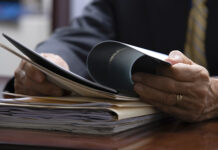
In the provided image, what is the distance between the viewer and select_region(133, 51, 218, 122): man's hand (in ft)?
1.92

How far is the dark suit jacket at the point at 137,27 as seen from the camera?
3.63ft

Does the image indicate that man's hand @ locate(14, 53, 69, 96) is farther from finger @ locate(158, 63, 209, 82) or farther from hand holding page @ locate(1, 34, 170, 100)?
finger @ locate(158, 63, 209, 82)

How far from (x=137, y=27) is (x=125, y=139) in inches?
34.3

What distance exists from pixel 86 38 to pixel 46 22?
4.94ft

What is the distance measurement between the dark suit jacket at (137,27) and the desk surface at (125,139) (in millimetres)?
474

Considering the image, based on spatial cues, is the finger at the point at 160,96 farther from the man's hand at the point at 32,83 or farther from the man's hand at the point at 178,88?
the man's hand at the point at 32,83

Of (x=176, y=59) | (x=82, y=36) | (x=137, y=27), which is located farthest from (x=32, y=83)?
(x=137, y=27)

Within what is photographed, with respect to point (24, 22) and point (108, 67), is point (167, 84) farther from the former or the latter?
point (24, 22)

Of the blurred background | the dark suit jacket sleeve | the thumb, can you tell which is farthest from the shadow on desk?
the blurred background

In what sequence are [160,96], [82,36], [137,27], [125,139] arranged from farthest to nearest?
[137,27]
[82,36]
[160,96]
[125,139]

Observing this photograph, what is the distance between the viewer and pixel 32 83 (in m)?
0.69

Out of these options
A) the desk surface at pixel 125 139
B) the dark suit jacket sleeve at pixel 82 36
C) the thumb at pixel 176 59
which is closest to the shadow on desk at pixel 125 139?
the desk surface at pixel 125 139

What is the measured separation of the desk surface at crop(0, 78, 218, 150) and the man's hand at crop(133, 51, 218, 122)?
1.8 inches

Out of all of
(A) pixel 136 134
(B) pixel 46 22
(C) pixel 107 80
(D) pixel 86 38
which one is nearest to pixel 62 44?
(D) pixel 86 38
